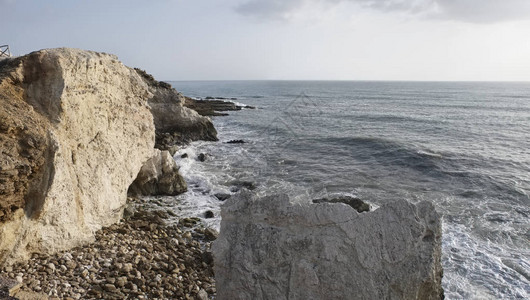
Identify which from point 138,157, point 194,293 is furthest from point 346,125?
point 194,293

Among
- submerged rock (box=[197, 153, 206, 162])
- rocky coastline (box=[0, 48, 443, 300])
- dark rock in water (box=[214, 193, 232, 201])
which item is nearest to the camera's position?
rocky coastline (box=[0, 48, 443, 300])

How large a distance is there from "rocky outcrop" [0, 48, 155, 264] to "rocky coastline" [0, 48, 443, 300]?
0.03m

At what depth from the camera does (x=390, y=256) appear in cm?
552

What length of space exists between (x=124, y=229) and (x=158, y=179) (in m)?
4.66

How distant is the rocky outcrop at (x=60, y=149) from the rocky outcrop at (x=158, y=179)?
2471mm

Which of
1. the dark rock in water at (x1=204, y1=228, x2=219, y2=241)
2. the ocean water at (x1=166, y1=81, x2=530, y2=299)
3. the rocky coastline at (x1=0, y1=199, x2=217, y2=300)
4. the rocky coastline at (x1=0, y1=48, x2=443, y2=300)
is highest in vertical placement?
the rocky coastline at (x1=0, y1=48, x2=443, y2=300)

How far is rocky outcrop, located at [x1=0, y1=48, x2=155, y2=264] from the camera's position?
7133 mm

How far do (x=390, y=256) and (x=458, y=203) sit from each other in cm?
1142

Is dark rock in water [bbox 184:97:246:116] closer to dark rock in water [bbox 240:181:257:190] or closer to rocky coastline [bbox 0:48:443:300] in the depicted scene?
dark rock in water [bbox 240:181:257:190]

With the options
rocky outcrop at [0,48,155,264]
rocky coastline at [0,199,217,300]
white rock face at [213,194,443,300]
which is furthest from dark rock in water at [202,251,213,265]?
white rock face at [213,194,443,300]

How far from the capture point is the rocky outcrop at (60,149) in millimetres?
7133

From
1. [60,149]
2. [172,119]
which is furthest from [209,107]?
[60,149]

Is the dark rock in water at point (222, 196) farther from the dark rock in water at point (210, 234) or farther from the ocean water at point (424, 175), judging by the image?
the dark rock in water at point (210, 234)

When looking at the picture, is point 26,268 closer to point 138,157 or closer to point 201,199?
point 138,157
